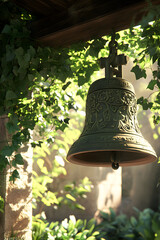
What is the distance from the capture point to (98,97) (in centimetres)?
239

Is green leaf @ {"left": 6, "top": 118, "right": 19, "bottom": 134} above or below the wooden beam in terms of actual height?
below

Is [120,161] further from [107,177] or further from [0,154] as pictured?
[107,177]

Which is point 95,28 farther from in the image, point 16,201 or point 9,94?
point 16,201

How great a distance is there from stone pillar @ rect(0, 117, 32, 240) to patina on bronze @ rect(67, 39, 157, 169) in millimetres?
701

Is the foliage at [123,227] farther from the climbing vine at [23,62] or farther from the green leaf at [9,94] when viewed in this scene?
the green leaf at [9,94]

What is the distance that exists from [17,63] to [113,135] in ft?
2.29

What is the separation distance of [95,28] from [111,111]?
469 mm

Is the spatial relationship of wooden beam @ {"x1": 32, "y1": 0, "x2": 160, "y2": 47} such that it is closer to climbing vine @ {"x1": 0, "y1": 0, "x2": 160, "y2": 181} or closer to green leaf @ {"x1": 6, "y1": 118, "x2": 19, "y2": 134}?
climbing vine @ {"x1": 0, "y1": 0, "x2": 160, "y2": 181}

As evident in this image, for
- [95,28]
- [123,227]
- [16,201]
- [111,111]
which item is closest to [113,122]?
[111,111]

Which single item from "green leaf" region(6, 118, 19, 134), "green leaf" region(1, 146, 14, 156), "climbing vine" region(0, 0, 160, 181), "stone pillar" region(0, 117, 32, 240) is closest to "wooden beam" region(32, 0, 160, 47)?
"climbing vine" region(0, 0, 160, 181)

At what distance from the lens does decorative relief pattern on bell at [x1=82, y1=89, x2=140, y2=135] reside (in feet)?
7.55

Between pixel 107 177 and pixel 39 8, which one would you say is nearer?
pixel 39 8

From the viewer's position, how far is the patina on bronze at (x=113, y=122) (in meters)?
2.19

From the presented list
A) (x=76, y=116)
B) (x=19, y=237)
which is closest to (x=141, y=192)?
(x=76, y=116)
